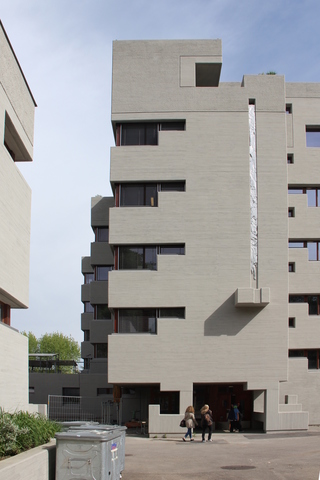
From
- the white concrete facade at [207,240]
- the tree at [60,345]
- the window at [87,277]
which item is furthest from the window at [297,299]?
the tree at [60,345]

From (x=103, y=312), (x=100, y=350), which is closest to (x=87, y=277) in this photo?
(x=103, y=312)

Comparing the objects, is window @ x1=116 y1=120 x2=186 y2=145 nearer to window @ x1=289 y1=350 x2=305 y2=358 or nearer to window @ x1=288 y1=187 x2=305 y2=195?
window @ x1=288 y1=187 x2=305 y2=195

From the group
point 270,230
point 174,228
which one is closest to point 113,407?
point 174,228

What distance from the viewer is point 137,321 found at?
35344 mm

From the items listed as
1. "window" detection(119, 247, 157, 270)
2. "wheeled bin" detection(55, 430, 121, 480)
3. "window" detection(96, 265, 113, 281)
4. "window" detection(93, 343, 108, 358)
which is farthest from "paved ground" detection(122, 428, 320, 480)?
"window" detection(96, 265, 113, 281)

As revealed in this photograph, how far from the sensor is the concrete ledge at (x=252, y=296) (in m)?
34.2

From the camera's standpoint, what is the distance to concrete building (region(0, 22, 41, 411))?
72.6 ft

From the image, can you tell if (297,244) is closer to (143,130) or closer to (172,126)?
(172,126)

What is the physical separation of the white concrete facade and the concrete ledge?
0.17 ft

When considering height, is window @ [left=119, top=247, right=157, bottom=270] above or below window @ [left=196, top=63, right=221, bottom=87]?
below

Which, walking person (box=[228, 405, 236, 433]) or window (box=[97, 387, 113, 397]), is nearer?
walking person (box=[228, 405, 236, 433])

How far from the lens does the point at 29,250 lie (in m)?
26.6

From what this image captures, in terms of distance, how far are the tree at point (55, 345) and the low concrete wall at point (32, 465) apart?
91.7 meters

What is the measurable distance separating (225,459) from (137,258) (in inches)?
633
